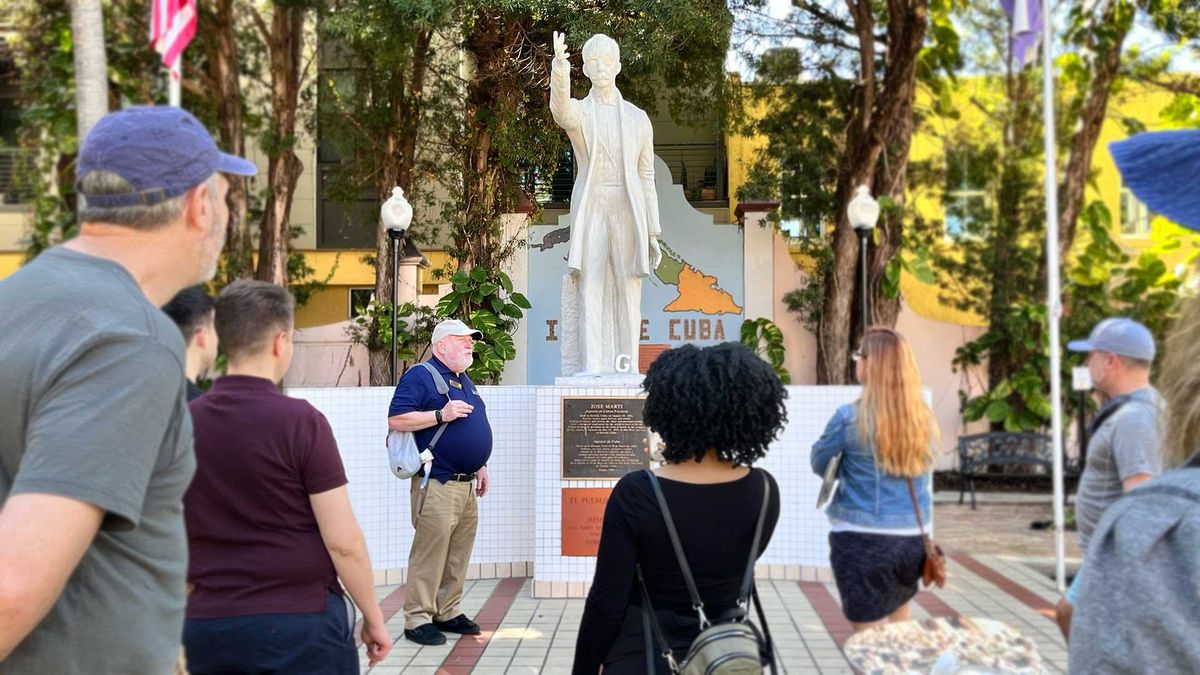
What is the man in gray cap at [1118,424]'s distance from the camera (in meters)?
3.79

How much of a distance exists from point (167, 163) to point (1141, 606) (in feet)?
4.93

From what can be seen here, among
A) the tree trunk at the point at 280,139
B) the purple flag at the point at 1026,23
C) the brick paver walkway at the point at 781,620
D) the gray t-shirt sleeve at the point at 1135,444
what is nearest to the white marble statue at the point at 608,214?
the brick paver walkway at the point at 781,620

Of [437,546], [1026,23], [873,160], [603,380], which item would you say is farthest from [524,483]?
[873,160]

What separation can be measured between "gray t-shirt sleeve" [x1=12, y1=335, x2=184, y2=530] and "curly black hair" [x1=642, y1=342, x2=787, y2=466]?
5.31 ft

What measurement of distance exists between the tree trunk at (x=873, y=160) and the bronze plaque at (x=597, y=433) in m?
8.27

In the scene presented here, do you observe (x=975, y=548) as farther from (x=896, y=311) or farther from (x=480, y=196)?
(x=480, y=196)

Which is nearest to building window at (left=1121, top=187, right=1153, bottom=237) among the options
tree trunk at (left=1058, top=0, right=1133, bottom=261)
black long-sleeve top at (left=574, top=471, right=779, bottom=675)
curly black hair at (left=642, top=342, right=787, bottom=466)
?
tree trunk at (left=1058, top=0, right=1133, bottom=261)

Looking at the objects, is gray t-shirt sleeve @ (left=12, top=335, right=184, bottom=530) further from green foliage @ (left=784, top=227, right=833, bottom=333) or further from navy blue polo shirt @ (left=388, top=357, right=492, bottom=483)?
green foliage @ (left=784, top=227, right=833, bottom=333)

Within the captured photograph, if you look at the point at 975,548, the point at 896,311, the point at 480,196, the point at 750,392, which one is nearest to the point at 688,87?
the point at 480,196

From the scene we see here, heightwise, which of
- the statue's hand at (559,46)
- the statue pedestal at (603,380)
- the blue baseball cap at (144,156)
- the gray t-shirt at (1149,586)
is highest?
the statue's hand at (559,46)

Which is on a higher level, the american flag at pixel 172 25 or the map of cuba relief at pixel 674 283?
the american flag at pixel 172 25

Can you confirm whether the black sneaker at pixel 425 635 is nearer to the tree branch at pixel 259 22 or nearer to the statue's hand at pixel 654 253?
the statue's hand at pixel 654 253

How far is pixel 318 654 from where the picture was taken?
111 inches

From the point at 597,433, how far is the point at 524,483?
1208 mm
